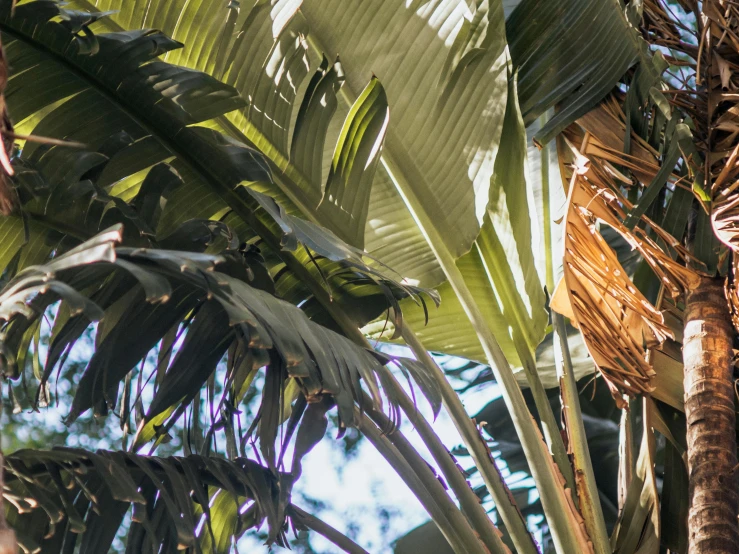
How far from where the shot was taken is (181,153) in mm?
989

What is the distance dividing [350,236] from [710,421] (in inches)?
20.6

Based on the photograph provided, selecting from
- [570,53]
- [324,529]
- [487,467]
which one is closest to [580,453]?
[487,467]

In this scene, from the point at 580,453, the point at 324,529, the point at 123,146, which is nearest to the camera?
the point at 123,146

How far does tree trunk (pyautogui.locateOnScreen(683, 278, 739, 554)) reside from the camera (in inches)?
37.5

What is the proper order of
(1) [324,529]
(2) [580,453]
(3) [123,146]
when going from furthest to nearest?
(2) [580,453] < (1) [324,529] < (3) [123,146]

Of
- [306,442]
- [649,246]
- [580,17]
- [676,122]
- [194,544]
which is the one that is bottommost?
[194,544]

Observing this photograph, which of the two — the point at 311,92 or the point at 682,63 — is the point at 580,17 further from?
the point at 311,92

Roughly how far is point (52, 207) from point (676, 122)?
828mm

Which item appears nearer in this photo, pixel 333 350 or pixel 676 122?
pixel 333 350

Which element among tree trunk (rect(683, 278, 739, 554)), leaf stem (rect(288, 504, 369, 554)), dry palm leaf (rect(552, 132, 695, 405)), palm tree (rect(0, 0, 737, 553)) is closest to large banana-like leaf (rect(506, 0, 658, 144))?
palm tree (rect(0, 0, 737, 553))

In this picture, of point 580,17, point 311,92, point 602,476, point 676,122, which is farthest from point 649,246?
point 602,476

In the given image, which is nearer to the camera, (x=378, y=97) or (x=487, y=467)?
(x=378, y=97)

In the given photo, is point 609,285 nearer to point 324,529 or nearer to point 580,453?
point 580,453

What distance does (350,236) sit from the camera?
1133mm
